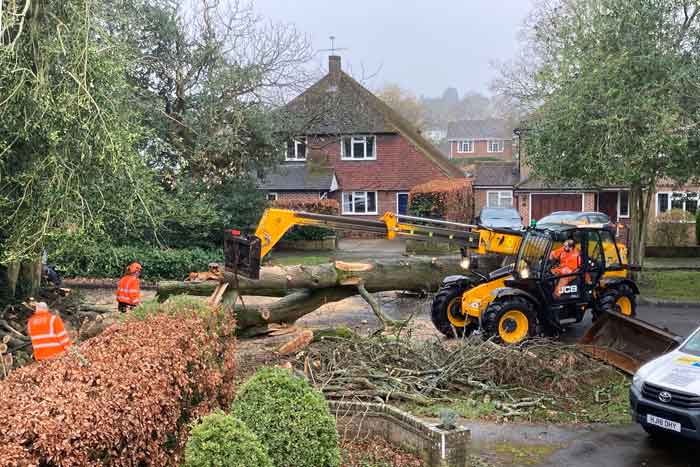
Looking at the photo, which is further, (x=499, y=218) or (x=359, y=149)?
(x=359, y=149)

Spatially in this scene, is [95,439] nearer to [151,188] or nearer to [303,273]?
[303,273]

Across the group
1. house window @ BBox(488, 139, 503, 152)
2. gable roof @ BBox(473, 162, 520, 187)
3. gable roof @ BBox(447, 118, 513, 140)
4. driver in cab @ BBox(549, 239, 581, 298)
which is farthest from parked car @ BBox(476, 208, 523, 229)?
house window @ BBox(488, 139, 503, 152)

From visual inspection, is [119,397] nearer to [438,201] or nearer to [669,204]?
[438,201]

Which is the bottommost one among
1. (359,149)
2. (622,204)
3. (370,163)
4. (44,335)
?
(44,335)

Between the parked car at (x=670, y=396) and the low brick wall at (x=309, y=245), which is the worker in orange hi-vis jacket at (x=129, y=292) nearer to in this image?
the parked car at (x=670, y=396)

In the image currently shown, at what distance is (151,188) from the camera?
13.5 metres

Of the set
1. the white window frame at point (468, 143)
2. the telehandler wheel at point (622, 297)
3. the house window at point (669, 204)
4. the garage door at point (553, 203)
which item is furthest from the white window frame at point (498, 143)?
the telehandler wheel at point (622, 297)

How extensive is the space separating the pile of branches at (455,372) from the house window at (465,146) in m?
78.7

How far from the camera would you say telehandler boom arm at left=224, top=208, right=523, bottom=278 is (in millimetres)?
11008

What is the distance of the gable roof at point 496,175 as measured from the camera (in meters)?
39.0

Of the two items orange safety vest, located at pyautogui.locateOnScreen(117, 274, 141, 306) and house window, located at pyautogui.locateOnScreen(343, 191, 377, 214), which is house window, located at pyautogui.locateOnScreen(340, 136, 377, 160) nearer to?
house window, located at pyautogui.locateOnScreen(343, 191, 377, 214)

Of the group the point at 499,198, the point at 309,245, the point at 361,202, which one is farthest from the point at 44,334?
the point at 499,198

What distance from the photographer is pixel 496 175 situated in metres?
40.1

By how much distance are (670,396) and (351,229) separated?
6.14 m
